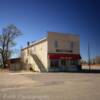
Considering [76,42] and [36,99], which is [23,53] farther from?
[36,99]

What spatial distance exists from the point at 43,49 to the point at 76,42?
7594mm

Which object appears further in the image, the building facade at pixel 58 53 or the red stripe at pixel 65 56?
the building facade at pixel 58 53

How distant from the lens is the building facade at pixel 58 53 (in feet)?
133

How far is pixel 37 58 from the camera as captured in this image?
45969 mm

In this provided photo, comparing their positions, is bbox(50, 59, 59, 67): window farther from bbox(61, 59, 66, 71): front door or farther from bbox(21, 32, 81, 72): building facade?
bbox(61, 59, 66, 71): front door

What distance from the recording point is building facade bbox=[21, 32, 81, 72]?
40594mm

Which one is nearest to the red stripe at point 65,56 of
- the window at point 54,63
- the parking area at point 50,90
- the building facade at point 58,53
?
the building facade at point 58,53

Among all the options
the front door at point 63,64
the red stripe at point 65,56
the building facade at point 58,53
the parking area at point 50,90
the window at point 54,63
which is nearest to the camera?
the parking area at point 50,90

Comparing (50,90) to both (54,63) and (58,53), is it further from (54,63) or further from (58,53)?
(58,53)

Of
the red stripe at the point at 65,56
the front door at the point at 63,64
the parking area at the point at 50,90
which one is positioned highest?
the red stripe at the point at 65,56

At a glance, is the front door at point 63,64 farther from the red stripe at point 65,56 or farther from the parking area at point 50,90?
the parking area at point 50,90

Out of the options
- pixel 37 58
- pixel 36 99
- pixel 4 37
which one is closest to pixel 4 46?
pixel 4 37

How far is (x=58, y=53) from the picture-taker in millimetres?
41281

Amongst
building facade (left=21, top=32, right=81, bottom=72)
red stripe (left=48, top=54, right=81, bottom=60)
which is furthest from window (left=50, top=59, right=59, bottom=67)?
red stripe (left=48, top=54, right=81, bottom=60)
